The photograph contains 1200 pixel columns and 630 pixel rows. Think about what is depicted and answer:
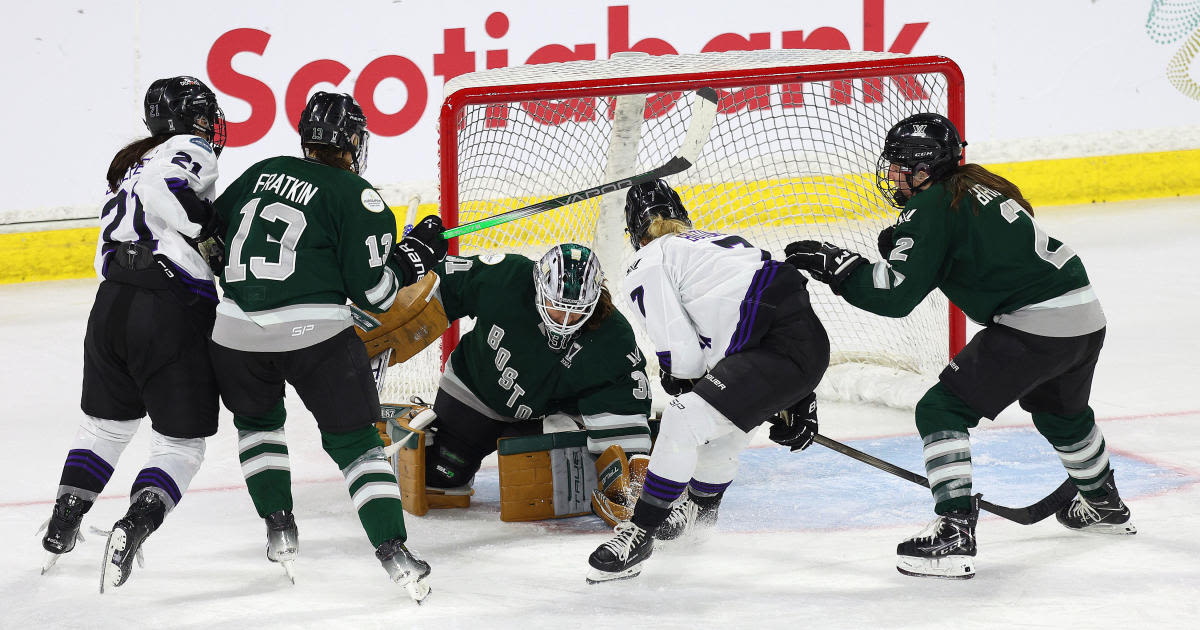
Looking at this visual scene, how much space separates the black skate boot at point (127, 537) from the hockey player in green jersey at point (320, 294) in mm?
270

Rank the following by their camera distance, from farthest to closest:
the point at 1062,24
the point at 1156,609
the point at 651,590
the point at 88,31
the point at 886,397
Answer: the point at 1062,24, the point at 88,31, the point at 886,397, the point at 651,590, the point at 1156,609

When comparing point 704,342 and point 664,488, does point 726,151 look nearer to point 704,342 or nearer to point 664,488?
point 704,342

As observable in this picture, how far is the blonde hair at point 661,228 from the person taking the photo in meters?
2.64

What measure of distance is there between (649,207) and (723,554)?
0.78 metres

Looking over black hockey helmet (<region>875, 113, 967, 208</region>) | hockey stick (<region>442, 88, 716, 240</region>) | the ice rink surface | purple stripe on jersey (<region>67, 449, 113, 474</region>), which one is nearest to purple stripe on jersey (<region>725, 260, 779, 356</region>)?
black hockey helmet (<region>875, 113, 967, 208</region>)

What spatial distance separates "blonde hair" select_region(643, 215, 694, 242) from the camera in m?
2.64

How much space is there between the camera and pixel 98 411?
250 centimetres

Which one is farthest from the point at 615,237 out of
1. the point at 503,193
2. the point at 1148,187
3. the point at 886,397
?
the point at 1148,187

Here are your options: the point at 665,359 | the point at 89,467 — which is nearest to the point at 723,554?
the point at 665,359

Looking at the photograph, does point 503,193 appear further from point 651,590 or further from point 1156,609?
point 1156,609

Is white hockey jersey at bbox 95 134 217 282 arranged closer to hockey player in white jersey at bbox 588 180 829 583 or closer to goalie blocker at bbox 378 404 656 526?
goalie blocker at bbox 378 404 656 526

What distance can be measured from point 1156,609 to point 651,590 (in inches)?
36.6

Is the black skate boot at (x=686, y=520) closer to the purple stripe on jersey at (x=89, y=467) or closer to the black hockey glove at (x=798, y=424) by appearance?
the black hockey glove at (x=798, y=424)

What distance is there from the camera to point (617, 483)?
2768 mm
